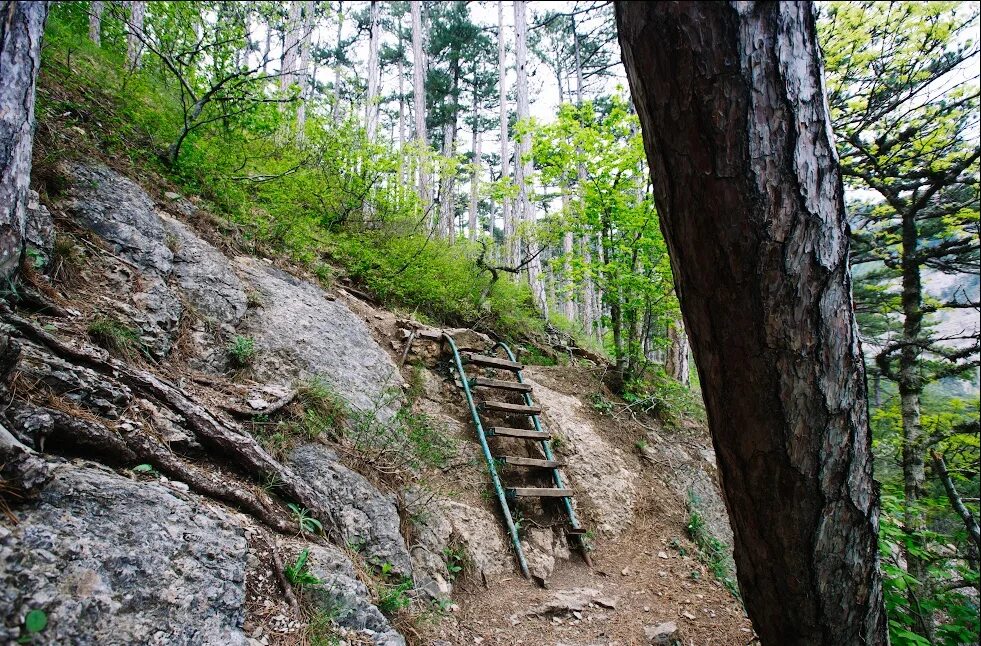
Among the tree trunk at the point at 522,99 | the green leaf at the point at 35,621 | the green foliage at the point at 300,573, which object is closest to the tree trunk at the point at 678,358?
the tree trunk at the point at 522,99

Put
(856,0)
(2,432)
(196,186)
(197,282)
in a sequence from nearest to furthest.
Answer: (2,432)
(197,282)
(856,0)
(196,186)

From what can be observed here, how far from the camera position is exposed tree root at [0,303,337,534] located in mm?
2320

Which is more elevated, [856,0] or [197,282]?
[856,0]

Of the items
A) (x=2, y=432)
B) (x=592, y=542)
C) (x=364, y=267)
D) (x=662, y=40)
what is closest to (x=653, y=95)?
(x=662, y=40)

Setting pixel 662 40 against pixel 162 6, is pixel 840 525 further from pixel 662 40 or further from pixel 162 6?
pixel 162 6

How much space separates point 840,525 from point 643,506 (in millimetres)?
5072

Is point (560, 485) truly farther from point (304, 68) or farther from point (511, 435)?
point (304, 68)

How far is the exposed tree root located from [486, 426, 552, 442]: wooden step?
7.38ft

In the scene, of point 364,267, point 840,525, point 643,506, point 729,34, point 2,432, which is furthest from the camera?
point 364,267

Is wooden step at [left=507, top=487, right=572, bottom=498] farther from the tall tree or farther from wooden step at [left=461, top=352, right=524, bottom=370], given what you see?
the tall tree

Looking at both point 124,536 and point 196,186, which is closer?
point 124,536

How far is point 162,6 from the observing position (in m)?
4.50

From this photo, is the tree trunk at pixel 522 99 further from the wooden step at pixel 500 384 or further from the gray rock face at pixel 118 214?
the gray rock face at pixel 118 214

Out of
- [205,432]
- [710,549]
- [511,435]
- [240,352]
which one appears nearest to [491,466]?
[511,435]
